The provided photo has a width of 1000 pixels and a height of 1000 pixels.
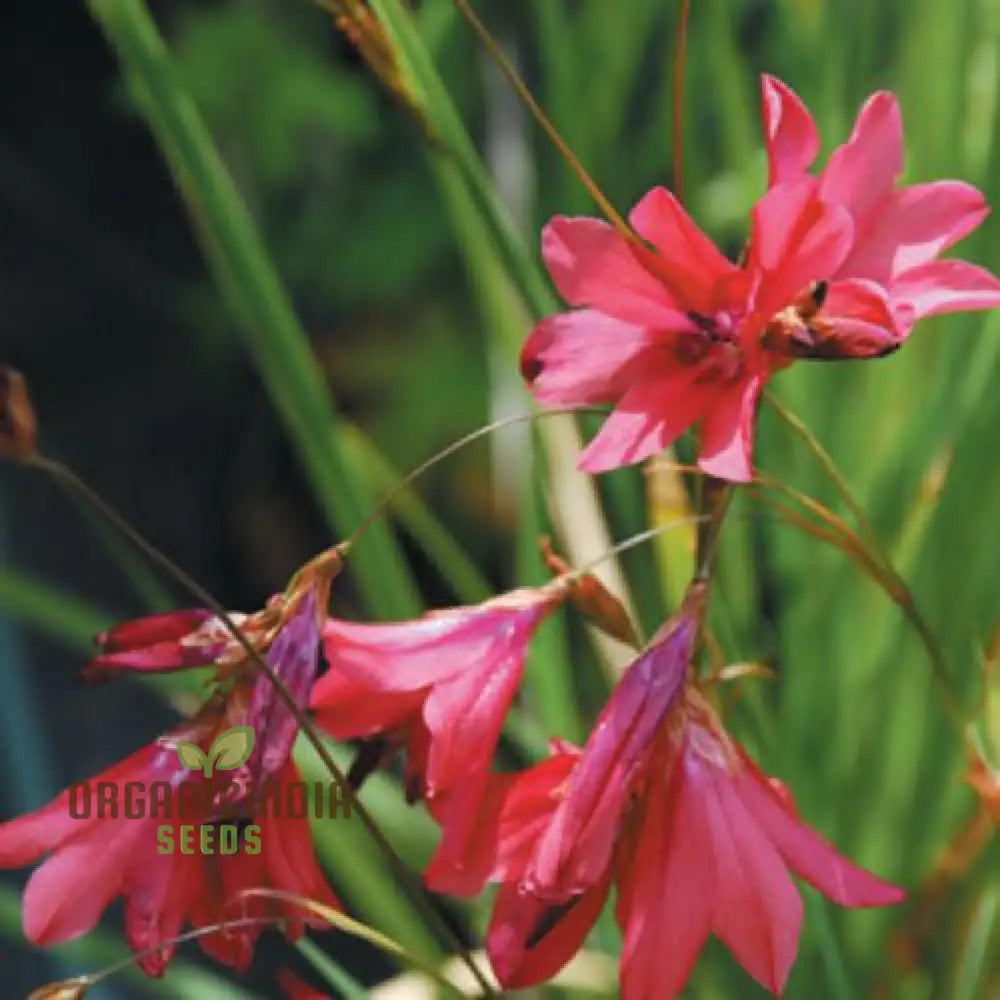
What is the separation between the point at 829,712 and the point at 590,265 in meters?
0.44

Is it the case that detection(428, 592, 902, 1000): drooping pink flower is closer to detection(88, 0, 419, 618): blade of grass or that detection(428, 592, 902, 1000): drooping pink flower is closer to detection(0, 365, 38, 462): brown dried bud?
detection(0, 365, 38, 462): brown dried bud

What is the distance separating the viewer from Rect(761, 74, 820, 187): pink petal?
0.42 meters

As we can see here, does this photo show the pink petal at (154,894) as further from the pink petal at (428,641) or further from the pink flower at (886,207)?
the pink flower at (886,207)

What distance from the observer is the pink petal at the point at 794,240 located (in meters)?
0.41

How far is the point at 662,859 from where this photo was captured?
0.42 m

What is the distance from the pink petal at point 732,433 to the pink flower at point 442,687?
2.7 inches

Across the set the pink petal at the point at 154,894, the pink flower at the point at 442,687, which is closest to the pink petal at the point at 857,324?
the pink flower at the point at 442,687

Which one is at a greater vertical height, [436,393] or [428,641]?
[428,641]

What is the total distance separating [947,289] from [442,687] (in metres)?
0.16

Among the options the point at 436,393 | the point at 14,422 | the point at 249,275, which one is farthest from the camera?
the point at 436,393

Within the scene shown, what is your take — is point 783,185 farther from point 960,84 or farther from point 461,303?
point 461,303

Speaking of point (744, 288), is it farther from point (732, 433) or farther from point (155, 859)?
point (155, 859)

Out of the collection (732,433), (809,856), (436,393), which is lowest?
(436,393)

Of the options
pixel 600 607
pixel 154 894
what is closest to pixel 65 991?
pixel 154 894
